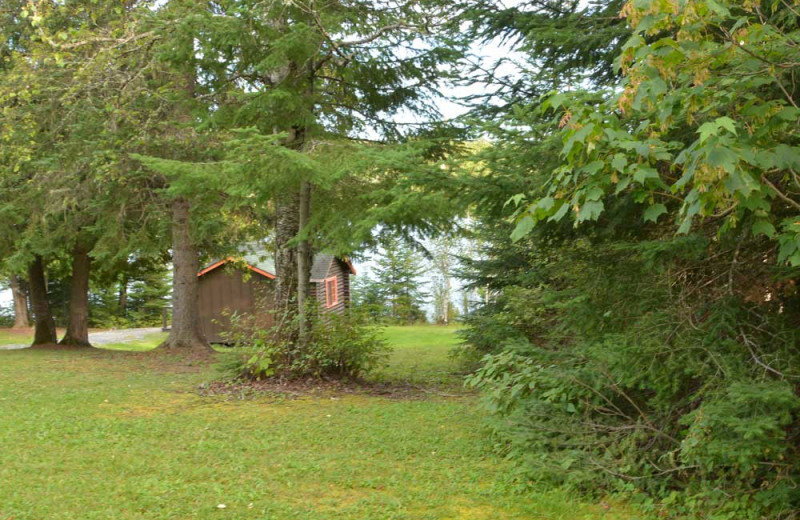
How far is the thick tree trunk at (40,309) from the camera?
60.9 feet

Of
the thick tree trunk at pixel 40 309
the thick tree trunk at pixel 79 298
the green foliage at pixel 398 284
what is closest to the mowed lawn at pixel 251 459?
the thick tree trunk at pixel 79 298

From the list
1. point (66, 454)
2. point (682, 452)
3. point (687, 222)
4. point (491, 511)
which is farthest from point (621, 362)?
point (66, 454)

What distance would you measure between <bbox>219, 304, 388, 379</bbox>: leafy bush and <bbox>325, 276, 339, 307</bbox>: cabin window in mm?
17548

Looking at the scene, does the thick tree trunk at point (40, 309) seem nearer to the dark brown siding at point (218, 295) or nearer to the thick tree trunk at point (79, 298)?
the thick tree trunk at point (79, 298)

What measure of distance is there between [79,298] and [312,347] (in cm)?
1103

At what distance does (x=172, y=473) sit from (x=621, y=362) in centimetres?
362

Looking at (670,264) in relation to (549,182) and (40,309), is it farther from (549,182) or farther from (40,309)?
(40,309)

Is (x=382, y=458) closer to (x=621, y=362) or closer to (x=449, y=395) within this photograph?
(x=621, y=362)

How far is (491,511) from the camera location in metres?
4.78

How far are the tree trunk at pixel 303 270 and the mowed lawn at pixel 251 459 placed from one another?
1188 millimetres

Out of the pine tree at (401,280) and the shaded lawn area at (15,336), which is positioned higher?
the pine tree at (401,280)

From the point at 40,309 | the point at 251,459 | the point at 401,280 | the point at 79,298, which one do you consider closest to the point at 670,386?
the point at 251,459

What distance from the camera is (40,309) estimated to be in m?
19.1

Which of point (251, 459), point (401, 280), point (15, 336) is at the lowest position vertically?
point (251, 459)
